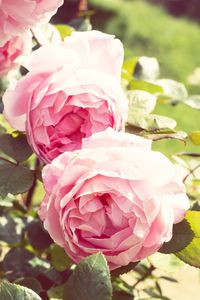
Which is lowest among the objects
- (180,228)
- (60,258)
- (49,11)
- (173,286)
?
(173,286)

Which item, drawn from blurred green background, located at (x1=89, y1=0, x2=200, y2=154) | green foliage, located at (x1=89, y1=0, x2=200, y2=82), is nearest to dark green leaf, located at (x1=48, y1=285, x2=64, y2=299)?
blurred green background, located at (x1=89, y1=0, x2=200, y2=154)

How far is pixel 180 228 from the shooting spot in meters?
0.64

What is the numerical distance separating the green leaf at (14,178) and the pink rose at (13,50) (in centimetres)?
11

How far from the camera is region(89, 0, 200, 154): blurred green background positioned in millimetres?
3706

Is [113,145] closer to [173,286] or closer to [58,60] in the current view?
[58,60]

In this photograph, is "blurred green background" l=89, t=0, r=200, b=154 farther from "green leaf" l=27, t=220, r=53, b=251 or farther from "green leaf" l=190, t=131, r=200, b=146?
"green leaf" l=190, t=131, r=200, b=146

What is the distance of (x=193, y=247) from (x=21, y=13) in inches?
10.0

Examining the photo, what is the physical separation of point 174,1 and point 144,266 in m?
5.28

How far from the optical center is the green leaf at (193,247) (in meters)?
0.64

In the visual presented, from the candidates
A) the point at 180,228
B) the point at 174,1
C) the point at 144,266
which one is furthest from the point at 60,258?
the point at 174,1

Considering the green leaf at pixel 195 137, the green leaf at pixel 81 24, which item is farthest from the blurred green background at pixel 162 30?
the green leaf at pixel 195 137

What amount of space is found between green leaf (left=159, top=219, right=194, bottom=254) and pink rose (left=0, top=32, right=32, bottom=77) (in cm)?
26

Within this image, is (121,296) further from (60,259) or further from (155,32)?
(155,32)

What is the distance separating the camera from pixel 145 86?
88cm
